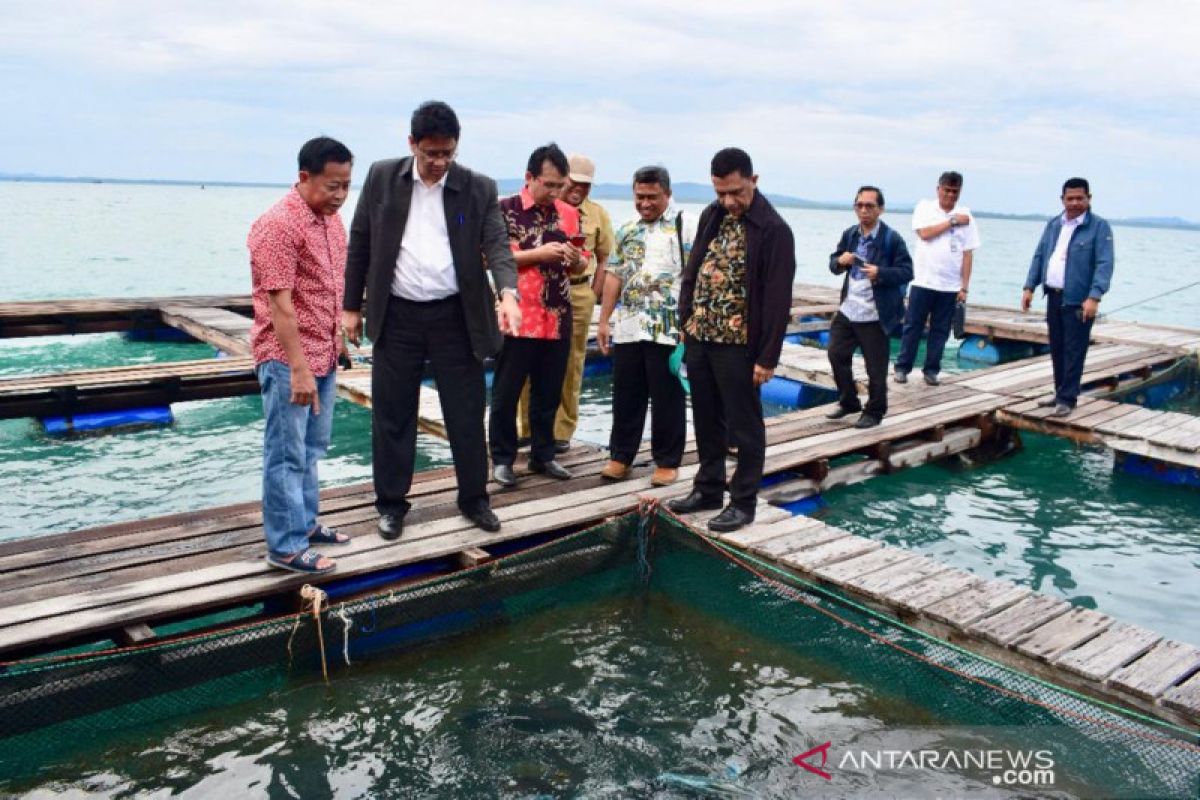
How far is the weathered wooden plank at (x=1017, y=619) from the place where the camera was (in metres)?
4.13

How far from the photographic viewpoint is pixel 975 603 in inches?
174

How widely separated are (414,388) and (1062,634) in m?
3.23

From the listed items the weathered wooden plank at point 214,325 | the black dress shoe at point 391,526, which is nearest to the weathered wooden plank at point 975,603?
the black dress shoe at point 391,526

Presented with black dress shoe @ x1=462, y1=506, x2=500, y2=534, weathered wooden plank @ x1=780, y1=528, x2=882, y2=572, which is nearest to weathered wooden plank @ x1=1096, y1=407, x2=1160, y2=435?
weathered wooden plank @ x1=780, y1=528, x2=882, y2=572

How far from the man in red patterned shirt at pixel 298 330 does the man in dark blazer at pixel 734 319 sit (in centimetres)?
188

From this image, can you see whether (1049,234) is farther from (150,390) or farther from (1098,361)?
(150,390)

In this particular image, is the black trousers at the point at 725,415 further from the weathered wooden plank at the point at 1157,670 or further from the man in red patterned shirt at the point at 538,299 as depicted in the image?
the weathered wooden plank at the point at 1157,670

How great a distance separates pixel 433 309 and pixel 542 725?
199 cm

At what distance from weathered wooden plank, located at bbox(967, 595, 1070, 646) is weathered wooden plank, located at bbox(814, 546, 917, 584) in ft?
2.11

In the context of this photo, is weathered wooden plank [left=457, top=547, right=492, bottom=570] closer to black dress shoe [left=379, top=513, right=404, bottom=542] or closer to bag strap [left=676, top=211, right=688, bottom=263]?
black dress shoe [left=379, top=513, right=404, bottom=542]

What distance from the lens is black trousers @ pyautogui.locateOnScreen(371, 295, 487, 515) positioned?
14.8 feet

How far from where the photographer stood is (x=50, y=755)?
11.6ft

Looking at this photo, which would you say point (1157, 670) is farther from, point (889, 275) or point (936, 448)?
point (936, 448)

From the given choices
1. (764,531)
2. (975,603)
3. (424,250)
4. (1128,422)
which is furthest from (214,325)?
(1128,422)
